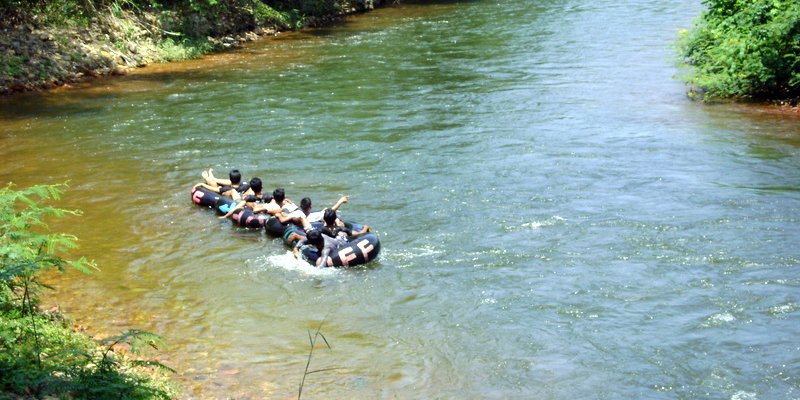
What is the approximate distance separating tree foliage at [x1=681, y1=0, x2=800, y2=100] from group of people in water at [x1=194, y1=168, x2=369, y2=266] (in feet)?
35.4

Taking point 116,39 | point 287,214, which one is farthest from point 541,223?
point 116,39

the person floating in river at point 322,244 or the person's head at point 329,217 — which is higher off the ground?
the person's head at point 329,217

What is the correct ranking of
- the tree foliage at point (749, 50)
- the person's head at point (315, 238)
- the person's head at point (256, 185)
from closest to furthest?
1. the person's head at point (315, 238)
2. the person's head at point (256, 185)
3. the tree foliage at point (749, 50)

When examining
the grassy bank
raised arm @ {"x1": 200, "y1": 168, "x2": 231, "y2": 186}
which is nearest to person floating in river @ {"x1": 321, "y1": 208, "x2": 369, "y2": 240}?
raised arm @ {"x1": 200, "y1": 168, "x2": 231, "y2": 186}

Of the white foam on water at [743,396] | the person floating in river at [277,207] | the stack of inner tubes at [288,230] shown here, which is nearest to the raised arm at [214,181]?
the stack of inner tubes at [288,230]

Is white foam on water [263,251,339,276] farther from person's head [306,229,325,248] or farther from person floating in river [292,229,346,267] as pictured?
person's head [306,229,325,248]

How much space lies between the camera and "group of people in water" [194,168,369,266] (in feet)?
44.5

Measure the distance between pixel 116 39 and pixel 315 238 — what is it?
18.5 meters

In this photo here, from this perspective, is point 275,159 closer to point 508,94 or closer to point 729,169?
point 508,94

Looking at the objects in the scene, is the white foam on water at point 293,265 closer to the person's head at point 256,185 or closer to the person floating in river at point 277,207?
the person floating in river at point 277,207

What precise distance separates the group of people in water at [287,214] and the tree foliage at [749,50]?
35.4 ft

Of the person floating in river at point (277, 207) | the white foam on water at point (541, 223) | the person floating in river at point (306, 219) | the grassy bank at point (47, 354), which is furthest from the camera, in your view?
the person floating in river at point (277, 207)

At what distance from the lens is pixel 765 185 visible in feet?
51.0

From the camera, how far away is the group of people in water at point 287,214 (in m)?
13.6
